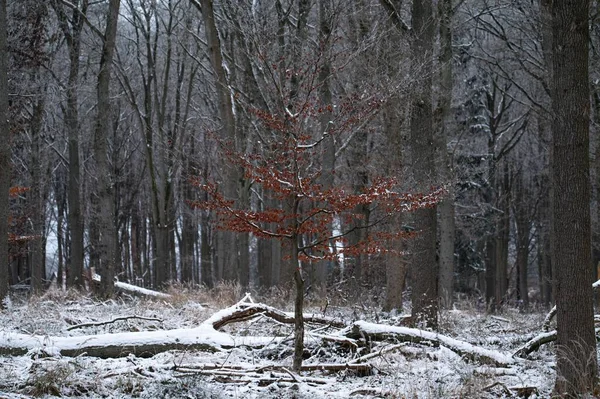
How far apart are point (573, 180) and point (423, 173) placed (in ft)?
14.6

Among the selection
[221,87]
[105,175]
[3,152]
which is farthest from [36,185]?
[3,152]

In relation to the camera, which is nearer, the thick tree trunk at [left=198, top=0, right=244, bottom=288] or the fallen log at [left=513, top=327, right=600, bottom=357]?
the fallen log at [left=513, top=327, right=600, bottom=357]

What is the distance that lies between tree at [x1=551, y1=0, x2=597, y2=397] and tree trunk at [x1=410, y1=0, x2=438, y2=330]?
3.89 metres

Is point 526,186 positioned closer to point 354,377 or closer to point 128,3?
point 128,3

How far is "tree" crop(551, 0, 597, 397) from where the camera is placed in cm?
673

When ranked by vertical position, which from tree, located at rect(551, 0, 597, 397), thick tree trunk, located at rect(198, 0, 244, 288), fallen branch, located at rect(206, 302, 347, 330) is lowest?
fallen branch, located at rect(206, 302, 347, 330)

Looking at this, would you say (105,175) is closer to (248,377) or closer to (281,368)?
(281,368)

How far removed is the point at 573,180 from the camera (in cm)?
678

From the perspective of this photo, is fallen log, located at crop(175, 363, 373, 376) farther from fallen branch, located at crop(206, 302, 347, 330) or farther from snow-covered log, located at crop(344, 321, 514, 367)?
fallen branch, located at crop(206, 302, 347, 330)

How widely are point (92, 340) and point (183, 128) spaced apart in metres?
20.0

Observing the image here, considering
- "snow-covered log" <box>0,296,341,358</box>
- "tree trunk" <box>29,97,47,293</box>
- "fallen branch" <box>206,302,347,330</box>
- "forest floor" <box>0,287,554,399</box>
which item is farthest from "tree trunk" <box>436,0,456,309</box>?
"tree trunk" <box>29,97,47,293</box>

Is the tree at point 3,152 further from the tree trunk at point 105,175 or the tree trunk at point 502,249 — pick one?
the tree trunk at point 502,249

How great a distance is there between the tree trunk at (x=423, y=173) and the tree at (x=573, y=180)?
3889mm

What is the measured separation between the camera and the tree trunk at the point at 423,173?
1095cm
